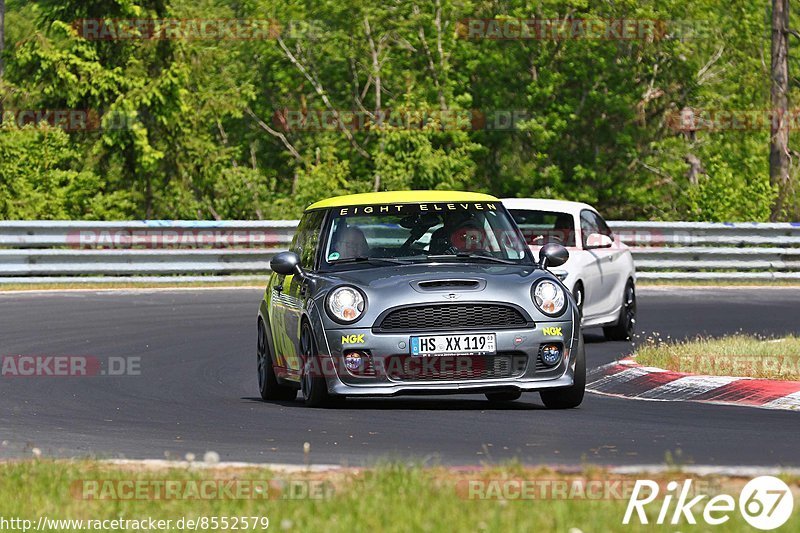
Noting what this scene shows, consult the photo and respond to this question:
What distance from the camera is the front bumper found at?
11.1m

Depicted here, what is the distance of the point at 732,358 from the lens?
13820 mm

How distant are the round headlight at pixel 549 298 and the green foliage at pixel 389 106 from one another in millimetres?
22012

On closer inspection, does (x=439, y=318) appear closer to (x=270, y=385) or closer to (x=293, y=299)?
(x=293, y=299)

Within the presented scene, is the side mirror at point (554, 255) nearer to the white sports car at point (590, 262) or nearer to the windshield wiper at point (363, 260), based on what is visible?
the windshield wiper at point (363, 260)

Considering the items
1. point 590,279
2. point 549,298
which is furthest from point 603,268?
point 549,298

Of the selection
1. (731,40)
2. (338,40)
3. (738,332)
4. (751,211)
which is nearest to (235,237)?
(738,332)

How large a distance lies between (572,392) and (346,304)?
5.70 ft

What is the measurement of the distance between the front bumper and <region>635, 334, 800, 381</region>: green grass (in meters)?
2.45

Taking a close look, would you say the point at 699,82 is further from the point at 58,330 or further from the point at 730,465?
the point at 730,465

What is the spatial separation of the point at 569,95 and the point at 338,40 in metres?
6.18

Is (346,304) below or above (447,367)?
above

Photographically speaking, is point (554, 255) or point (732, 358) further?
point (732, 358)

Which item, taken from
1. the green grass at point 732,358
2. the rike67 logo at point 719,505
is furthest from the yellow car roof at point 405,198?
the rike67 logo at point 719,505

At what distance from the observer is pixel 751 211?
3522cm
